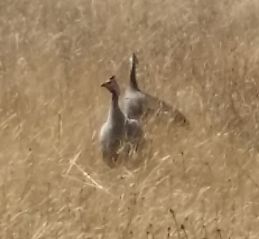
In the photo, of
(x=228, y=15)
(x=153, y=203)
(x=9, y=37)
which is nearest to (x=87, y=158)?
(x=153, y=203)

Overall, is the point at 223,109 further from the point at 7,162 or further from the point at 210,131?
the point at 7,162

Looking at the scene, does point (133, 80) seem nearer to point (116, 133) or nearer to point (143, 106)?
point (143, 106)

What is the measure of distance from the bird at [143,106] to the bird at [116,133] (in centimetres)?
16

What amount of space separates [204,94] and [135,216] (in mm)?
2460

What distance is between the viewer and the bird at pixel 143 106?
708cm

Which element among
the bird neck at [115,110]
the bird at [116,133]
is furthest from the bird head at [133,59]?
the bird neck at [115,110]

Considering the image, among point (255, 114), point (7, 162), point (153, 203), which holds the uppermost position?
point (7, 162)

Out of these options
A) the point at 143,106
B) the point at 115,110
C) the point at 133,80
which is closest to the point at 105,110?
the point at 143,106

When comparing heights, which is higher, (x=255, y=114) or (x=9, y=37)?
(x=9, y=37)

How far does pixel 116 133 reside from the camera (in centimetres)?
693

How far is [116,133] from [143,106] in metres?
0.51

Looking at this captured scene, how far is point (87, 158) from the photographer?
Answer: 6484 millimetres

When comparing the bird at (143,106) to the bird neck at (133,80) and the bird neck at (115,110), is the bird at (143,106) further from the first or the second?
the bird neck at (115,110)

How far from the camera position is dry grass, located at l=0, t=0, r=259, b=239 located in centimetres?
541
